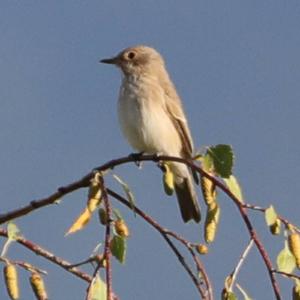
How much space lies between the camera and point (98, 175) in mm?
4129

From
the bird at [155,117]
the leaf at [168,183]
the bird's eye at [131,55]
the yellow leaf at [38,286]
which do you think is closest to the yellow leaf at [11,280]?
the yellow leaf at [38,286]

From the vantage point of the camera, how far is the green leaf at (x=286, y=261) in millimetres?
3887

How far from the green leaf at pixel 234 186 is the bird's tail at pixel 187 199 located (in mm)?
5834

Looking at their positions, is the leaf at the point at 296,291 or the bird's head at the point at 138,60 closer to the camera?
the leaf at the point at 296,291


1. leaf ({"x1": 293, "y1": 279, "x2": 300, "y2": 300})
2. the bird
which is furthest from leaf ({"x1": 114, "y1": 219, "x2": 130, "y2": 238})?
the bird

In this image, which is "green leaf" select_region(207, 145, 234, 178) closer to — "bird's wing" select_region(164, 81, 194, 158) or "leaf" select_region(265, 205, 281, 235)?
"leaf" select_region(265, 205, 281, 235)

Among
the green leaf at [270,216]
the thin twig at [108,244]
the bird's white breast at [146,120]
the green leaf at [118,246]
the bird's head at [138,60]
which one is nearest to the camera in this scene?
the thin twig at [108,244]

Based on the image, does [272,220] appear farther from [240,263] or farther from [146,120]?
[146,120]

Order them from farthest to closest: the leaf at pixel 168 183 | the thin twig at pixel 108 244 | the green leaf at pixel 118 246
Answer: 1. the leaf at pixel 168 183
2. the green leaf at pixel 118 246
3. the thin twig at pixel 108 244

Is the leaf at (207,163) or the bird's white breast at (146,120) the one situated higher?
the bird's white breast at (146,120)

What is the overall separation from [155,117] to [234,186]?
18.3 feet

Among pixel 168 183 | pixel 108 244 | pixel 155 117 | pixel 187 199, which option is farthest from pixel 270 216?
pixel 187 199

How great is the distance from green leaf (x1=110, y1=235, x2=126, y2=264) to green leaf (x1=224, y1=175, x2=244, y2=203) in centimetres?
51

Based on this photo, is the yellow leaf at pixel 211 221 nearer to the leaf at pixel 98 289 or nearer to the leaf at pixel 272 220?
the leaf at pixel 272 220
